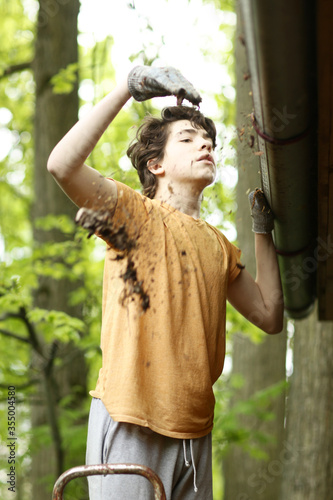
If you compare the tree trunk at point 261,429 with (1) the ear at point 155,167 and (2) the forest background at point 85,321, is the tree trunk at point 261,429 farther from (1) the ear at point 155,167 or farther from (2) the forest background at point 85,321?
(1) the ear at point 155,167

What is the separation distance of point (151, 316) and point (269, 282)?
73 cm

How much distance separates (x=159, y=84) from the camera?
1.65 m

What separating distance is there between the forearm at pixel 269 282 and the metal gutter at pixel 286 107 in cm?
6

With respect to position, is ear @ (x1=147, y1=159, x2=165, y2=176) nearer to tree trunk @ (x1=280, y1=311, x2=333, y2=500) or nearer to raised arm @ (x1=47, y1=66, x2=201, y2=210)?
raised arm @ (x1=47, y1=66, x2=201, y2=210)

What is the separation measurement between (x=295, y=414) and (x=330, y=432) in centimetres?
32

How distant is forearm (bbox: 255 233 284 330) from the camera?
2307mm

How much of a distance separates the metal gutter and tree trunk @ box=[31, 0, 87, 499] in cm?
315

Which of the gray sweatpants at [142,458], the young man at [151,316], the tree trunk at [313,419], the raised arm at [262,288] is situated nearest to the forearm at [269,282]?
the raised arm at [262,288]

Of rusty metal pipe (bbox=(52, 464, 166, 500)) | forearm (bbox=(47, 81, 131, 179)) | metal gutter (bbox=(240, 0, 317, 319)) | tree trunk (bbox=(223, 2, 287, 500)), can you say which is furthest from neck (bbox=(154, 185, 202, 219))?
tree trunk (bbox=(223, 2, 287, 500))

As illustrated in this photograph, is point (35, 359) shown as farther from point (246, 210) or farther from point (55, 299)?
point (246, 210)

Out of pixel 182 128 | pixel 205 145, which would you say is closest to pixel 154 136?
pixel 182 128

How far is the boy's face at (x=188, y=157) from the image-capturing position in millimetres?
1958

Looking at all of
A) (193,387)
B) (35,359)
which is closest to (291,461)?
(35,359)

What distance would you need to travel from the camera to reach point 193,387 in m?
1.77
